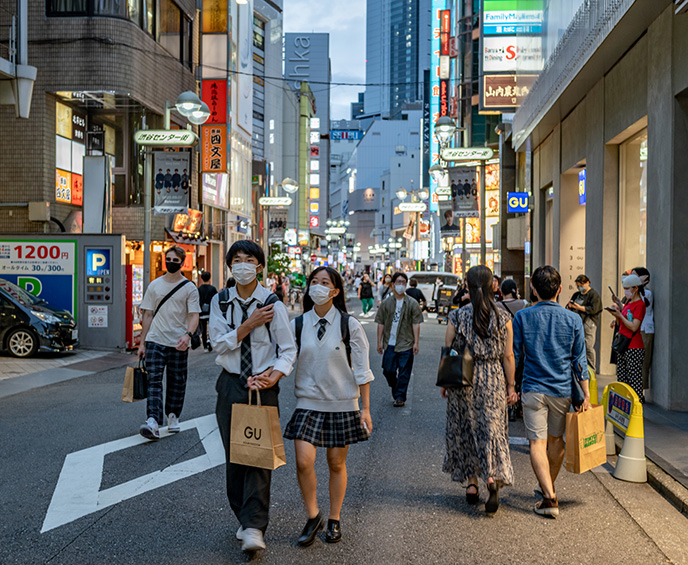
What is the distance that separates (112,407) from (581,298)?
682 centimetres

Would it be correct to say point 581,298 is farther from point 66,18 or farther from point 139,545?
point 66,18

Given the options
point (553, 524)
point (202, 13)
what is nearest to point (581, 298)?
point (553, 524)

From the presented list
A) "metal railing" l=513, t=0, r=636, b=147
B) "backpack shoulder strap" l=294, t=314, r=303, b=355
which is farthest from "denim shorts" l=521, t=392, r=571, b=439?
"metal railing" l=513, t=0, r=636, b=147

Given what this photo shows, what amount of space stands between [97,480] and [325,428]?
2.64m

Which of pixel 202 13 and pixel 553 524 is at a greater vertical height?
pixel 202 13

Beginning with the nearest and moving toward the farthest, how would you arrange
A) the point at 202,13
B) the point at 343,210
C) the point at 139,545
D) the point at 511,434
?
the point at 139,545 → the point at 511,434 → the point at 202,13 → the point at 343,210

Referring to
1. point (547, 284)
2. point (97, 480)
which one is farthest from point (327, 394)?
point (97, 480)

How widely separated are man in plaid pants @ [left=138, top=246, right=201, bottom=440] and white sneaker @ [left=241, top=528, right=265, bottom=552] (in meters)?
3.55

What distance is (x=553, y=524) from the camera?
5.57m

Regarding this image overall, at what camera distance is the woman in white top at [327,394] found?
4.92 metres

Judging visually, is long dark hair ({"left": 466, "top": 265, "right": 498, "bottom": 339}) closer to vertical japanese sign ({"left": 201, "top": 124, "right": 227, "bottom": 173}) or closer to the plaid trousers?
the plaid trousers

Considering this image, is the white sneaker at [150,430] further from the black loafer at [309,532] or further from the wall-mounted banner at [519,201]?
the wall-mounted banner at [519,201]

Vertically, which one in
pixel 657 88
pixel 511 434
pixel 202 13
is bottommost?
pixel 511 434

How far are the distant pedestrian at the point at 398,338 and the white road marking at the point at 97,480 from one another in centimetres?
333
